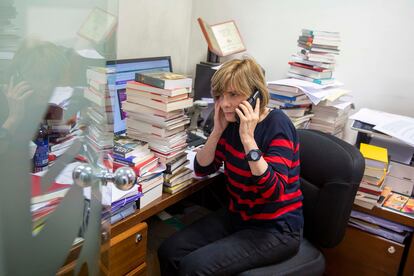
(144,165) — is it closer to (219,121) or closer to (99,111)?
(219,121)

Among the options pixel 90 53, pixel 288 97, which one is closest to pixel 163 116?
pixel 90 53

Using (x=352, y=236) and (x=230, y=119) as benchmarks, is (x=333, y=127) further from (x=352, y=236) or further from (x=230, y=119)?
(x=230, y=119)

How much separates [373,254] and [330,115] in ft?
2.23

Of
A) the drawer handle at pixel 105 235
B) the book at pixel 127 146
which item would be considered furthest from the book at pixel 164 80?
the drawer handle at pixel 105 235

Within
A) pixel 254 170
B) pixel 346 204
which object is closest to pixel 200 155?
pixel 254 170

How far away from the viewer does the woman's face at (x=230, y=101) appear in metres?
1.36

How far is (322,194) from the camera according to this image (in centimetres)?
147

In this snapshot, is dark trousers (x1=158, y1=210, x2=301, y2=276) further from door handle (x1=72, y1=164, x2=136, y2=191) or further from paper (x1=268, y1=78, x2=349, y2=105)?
paper (x1=268, y1=78, x2=349, y2=105)

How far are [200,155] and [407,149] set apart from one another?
1042mm

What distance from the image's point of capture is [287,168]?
1.33 meters

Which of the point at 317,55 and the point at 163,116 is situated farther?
the point at 317,55

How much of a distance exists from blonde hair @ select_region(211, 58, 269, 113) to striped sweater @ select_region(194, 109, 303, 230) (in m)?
0.12

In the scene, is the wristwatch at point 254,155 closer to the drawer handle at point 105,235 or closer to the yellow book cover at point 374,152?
the drawer handle at point 105,235

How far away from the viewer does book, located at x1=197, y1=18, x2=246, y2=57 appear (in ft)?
6.76
